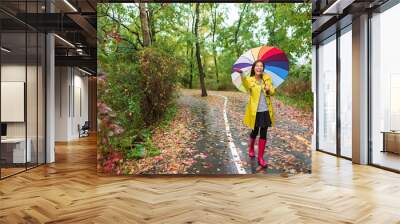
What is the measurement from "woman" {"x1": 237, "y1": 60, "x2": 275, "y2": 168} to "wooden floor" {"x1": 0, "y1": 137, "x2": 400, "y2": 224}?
24.1 inches

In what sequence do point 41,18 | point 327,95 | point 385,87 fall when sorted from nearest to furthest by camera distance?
point 385,87, point 41,18, point 327,95

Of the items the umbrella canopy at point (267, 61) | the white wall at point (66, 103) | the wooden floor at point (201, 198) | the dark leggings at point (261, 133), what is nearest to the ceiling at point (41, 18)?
the wooden floor at point (201, 198)

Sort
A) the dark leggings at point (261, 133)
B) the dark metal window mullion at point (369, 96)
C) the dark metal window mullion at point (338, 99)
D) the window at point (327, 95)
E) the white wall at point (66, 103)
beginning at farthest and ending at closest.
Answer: the white wall at point (66, 103) < the window at point (327, 95) < the dark metal window mullion at point (338, 99) < the dark metal window mullion at point (369, 96) < the dark leggings at point (261, 133)

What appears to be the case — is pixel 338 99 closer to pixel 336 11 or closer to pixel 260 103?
pixel 336 11

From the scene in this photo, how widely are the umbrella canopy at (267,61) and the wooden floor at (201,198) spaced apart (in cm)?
171

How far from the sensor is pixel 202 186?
5.98 metres

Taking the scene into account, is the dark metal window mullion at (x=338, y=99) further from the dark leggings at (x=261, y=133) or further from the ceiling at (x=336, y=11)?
the dark leggings at (x=261, y=133)

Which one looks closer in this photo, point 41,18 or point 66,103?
point 41,18

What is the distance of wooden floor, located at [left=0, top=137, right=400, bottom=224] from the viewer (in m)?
4.20

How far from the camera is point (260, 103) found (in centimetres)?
684

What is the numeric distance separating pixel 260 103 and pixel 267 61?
0.74 meters

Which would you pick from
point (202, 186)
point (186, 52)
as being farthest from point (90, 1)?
point (202, 186)

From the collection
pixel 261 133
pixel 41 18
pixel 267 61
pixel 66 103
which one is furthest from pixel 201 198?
pixel 66 103

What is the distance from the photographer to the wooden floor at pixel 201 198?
4199 millimetres
